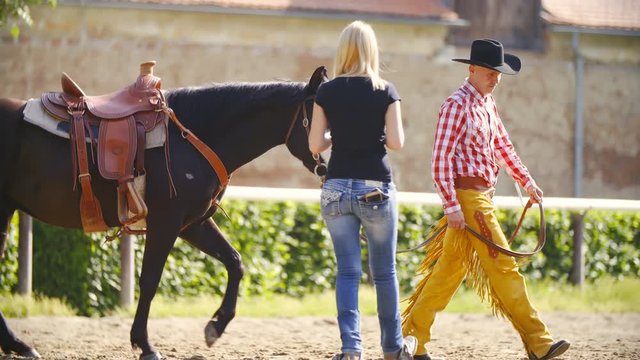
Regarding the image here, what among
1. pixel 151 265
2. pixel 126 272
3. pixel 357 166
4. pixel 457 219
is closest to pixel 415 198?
pixel 126 272

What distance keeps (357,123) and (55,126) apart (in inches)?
88.5

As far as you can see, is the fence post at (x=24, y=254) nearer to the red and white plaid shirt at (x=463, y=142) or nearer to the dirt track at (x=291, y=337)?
the dirt track at (x=291, y=337)

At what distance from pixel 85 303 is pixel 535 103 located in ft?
46.6

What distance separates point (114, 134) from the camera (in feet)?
22.5

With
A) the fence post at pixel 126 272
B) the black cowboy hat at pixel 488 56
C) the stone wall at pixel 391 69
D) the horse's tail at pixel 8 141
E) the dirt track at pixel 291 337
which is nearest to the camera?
the black cowboy hat at pixel 488 56

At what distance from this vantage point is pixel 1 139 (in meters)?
7.02

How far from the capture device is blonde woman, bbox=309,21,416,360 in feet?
19.0

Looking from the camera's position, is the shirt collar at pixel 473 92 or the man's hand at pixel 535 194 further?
the man's hand at pixel 535 194

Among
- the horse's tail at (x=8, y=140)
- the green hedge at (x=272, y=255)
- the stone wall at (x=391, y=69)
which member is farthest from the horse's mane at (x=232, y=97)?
the stone wall at (x=391, y=69)

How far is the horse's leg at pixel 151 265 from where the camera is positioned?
6758mm

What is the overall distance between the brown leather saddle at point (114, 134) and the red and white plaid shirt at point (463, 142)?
1825 millimetres

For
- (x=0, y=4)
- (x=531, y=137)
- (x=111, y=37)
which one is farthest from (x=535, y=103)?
(x=0, y=4)

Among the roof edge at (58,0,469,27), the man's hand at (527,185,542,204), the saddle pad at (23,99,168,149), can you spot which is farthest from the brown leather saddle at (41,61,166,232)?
the roof edge at (58,0,469,27)

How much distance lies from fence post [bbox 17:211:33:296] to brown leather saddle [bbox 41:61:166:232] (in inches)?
107
